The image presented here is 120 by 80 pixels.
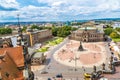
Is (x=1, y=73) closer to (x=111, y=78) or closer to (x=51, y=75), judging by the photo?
(x=111, y=78)

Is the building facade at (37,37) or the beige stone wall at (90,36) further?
the beige stone wall at (90,36)

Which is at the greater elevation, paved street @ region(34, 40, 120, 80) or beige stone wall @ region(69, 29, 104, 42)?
beige stone wall @ region(69, 29, 104, 42)

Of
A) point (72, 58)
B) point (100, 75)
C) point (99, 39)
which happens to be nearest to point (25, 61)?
point (100, 75)

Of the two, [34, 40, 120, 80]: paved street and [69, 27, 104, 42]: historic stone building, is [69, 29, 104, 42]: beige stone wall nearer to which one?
[69, 27, 104, 42]: historic stone building

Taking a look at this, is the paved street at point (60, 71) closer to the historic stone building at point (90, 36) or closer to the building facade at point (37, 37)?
the building facade at point (37, 37)

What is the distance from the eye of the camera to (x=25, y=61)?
33.3 metres

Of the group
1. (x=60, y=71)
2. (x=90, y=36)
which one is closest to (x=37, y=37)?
(x=90, y=36)

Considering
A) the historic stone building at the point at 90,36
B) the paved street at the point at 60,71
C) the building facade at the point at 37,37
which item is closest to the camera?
the paved street at the point at 60,71

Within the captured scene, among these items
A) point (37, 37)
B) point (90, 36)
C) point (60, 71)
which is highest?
point (37, 37)

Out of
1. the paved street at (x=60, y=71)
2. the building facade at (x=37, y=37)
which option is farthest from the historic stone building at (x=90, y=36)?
the paved street at (x=60, y=71)

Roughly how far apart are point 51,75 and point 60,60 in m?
27.2

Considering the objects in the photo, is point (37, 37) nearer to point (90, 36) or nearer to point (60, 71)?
point (90, 36)

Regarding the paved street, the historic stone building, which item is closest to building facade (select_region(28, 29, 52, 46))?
the historic stone building

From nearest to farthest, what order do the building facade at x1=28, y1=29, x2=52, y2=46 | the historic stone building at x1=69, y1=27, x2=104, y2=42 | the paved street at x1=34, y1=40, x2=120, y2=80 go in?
the paved street at x1=34, y1=40, x2=120, y2=80 → the building facade at x1=28, y1=29, x2=52, y2=46 → the historic stone building at x1=69, y1=27, x2=104, y2=42
